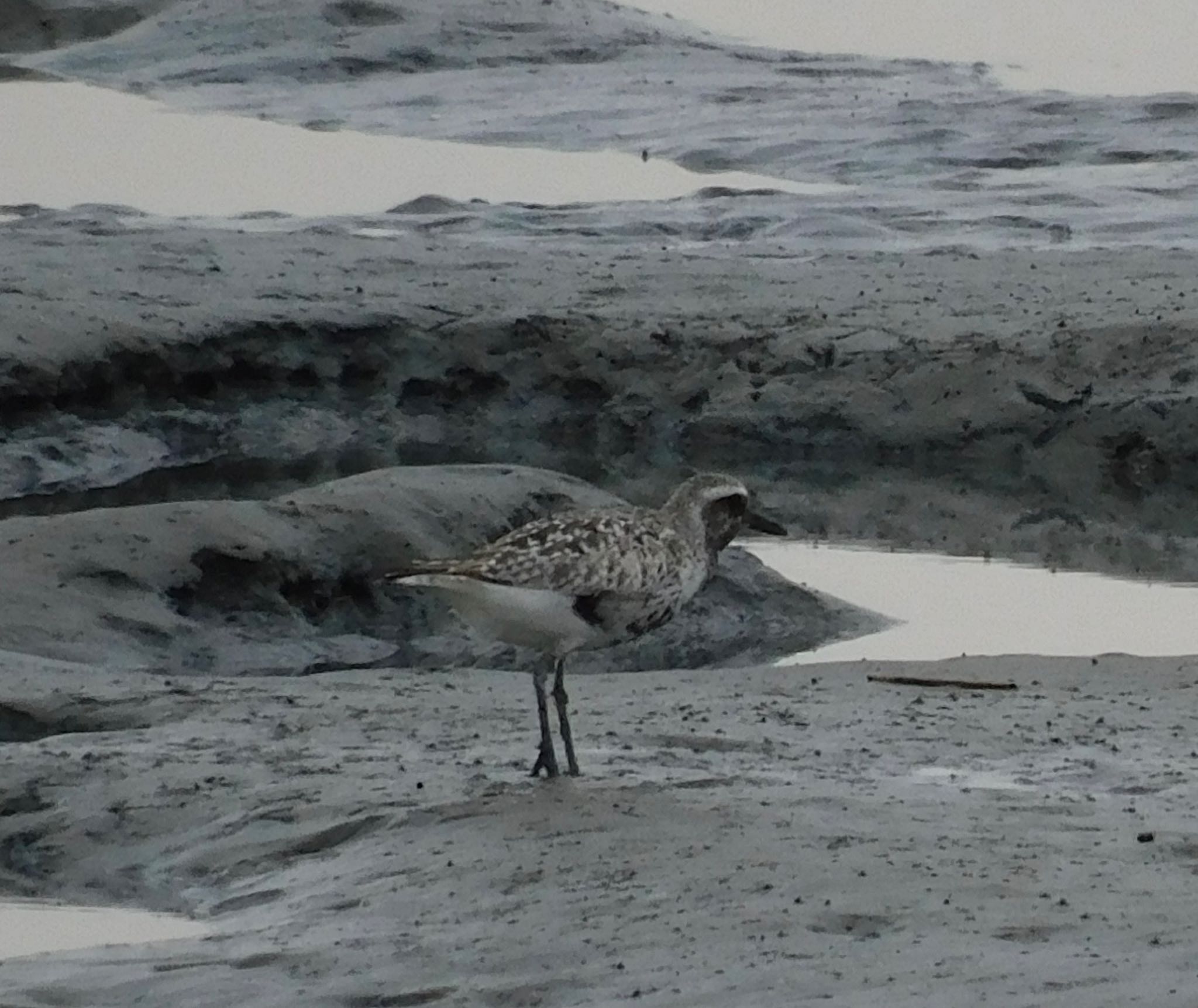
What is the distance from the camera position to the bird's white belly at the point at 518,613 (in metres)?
6.57

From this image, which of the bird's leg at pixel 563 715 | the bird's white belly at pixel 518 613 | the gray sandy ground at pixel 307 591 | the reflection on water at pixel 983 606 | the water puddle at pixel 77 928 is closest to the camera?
the water puddle at pixel 77 928

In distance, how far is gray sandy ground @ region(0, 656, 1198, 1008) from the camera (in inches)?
201

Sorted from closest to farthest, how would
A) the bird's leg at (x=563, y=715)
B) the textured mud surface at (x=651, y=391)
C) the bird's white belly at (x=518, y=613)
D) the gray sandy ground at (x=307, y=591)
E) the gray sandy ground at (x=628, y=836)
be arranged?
the gray sandy ground at (x=628, y=836) < the bird's white belly at (x=518, y=613) < the bird's leg at (x=563, y=715) < the gray sandy ground at (x=307, y=591) < the textured mud surface at (x=651, y=391)

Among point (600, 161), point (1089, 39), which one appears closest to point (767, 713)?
point (600, 161)

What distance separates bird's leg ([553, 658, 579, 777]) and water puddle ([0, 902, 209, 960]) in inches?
44.0

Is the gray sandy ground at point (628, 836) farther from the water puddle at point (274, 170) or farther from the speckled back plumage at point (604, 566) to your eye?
the water puddle at point (274, 170)

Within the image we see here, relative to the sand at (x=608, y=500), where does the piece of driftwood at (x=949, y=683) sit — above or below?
below

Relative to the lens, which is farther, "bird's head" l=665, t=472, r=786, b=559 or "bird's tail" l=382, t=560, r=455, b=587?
"bird's head" l=665, t=472, r=786, b=559

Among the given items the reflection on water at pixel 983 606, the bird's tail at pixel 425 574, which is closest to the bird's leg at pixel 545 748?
the bird's tail at pixel 425 574

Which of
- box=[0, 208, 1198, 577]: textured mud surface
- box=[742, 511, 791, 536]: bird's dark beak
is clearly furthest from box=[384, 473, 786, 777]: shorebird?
box=[0, 208, 1198, 577]: textured mud surface

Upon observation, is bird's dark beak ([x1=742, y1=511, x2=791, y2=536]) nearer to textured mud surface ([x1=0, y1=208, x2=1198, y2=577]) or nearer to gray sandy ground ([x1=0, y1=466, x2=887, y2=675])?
gray sandy ground ([x1=0, y1=466, x2=887, y2=675])

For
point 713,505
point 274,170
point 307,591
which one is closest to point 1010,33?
point 274,170

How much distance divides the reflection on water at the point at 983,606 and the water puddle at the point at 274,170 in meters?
6.31

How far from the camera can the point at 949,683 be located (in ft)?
26.2
